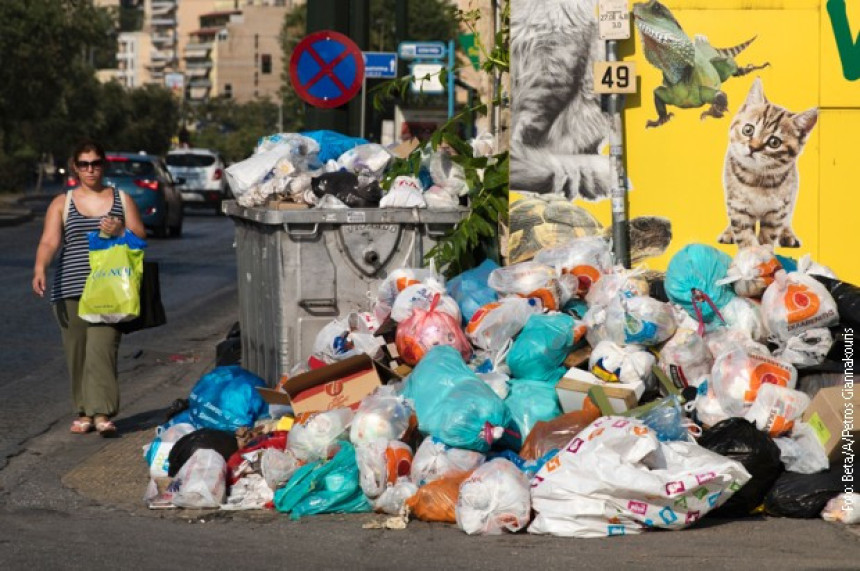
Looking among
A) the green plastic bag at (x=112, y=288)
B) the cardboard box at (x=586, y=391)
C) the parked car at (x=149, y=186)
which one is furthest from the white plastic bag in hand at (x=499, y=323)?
the parked car at (x=149, y=186)

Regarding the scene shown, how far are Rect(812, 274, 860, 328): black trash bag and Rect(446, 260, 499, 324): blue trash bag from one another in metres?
1.76

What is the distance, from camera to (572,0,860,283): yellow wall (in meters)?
9.23

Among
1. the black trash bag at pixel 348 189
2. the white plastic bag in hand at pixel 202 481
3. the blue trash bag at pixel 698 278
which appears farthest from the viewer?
the black trash bag at pixel 348 189

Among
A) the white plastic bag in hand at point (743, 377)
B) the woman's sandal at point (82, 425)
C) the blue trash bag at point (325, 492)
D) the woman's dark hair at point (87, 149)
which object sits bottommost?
the woman's sandal at point (82, 425)

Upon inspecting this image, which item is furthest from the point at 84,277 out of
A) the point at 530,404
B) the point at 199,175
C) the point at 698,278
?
the point at 199,175

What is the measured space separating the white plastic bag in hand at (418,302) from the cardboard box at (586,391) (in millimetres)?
827

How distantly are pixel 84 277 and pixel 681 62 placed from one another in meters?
3.61

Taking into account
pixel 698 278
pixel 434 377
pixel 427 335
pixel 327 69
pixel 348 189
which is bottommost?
pixel 434 377

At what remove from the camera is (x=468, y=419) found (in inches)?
277

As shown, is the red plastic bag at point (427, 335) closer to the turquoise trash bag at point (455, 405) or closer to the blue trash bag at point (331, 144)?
the turquoise trash bag at point (455, 405)

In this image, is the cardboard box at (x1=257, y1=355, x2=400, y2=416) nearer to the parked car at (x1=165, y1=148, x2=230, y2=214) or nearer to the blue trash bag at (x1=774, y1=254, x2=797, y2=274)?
the blue trash bag at (x1=774, y1=254, x2=797, y2=274)

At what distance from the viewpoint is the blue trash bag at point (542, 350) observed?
309 inches

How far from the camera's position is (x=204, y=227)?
1427 inches

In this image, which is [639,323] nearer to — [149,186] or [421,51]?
[421,51]
